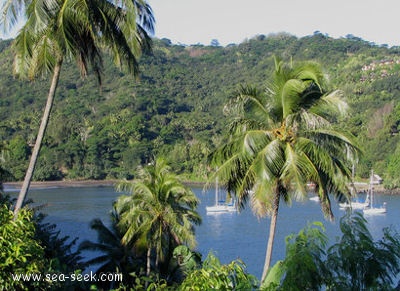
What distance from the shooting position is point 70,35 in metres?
11.3

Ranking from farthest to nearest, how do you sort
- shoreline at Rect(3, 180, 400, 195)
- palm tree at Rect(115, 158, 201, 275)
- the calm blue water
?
shoreline at Rect(3, 180, 400, 195)
the calm blue water
palm tree at Rect(115, 158, 201, 275)

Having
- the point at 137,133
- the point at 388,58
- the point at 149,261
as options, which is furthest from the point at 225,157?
the point at 388,58

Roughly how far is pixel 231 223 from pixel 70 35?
44.8 m

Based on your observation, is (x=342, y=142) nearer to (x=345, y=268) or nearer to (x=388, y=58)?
(x=345, y=268)

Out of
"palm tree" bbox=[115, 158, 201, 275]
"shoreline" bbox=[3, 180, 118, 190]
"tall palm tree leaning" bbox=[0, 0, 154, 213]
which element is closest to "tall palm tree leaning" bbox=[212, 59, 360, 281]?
"tall palm tree leaning" bbox=[0, 0, 154, 213]

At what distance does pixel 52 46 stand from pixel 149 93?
125014 millimetres

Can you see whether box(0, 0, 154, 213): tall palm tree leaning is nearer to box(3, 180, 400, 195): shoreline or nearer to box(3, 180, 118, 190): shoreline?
box(3, 180, 400, 195): shoreline

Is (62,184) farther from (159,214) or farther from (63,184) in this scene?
(159,214)

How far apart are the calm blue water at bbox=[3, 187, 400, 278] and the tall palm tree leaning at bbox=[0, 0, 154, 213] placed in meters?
18.3

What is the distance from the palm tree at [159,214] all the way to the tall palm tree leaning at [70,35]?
727 cm

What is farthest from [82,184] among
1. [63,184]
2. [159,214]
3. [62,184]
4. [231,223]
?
[159,214]

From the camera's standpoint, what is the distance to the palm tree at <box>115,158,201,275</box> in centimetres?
1864

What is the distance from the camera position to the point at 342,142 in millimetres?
12227

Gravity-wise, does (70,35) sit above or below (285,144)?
above
